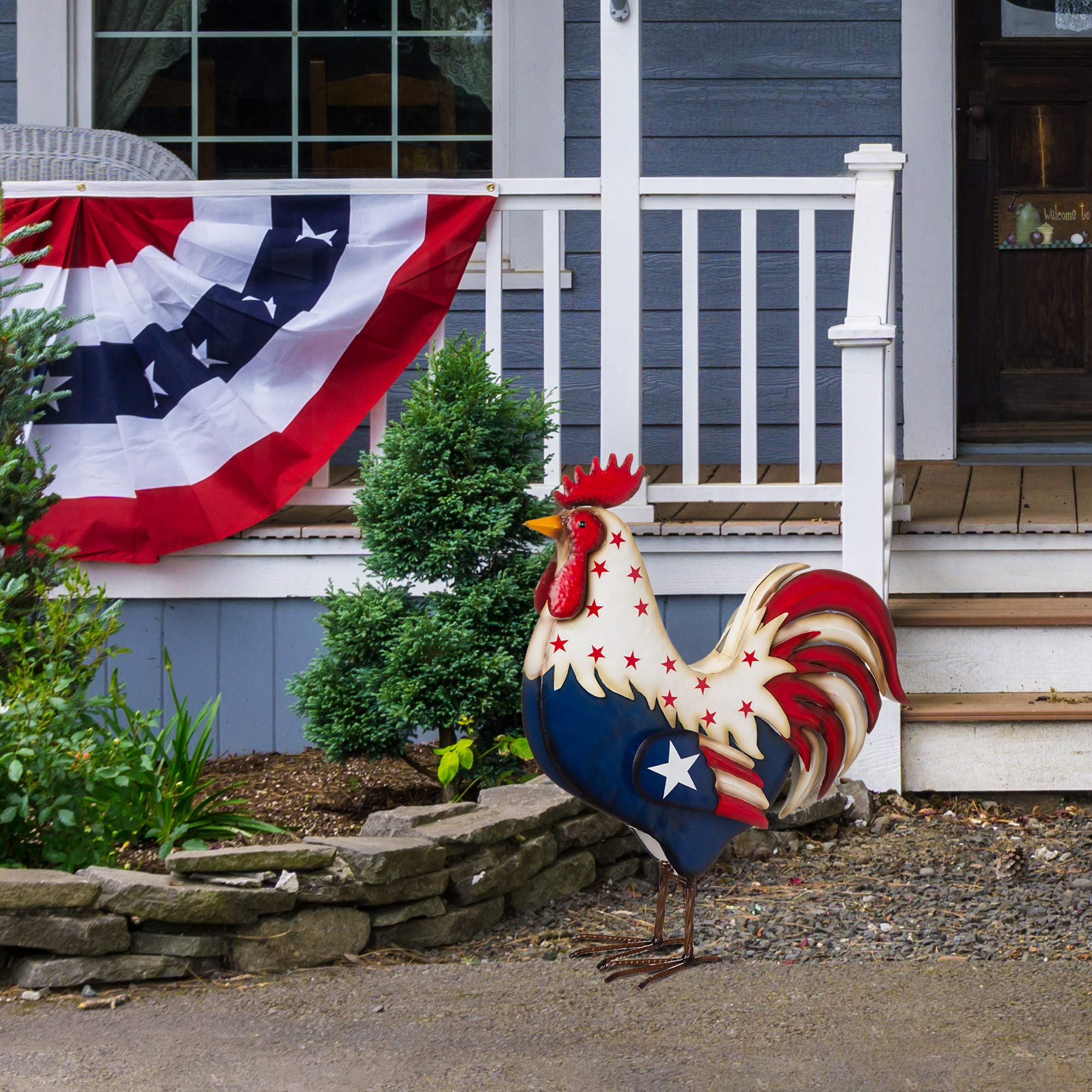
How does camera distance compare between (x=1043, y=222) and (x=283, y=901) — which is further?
(x=1043, y=222)

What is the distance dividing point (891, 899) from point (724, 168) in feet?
11.4

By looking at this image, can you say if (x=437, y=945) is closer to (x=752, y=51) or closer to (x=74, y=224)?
(x=74, y=224)

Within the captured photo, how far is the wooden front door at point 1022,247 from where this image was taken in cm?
606

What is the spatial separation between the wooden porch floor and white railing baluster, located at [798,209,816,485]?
0.19 meters

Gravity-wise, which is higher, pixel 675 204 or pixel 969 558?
pixel 675 204

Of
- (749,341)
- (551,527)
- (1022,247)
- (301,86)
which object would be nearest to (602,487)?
(551,527)

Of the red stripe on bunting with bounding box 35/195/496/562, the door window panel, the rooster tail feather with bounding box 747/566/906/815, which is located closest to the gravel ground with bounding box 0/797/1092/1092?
the rooster tail feather with bounding box 747/566/906/815

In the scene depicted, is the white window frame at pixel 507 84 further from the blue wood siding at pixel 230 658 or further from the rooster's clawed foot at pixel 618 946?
the rooster's clawed foot at pixel 618 946

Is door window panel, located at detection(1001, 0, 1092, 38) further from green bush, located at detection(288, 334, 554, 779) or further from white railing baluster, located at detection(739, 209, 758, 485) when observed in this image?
green bush, located at detection(288, 334, 554, 779)

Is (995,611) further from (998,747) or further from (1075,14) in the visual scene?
(1075,14)

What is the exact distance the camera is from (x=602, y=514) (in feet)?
8.94

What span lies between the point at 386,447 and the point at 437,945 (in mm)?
1260

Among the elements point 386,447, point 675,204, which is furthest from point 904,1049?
point 675,204

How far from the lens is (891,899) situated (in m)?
3.29
